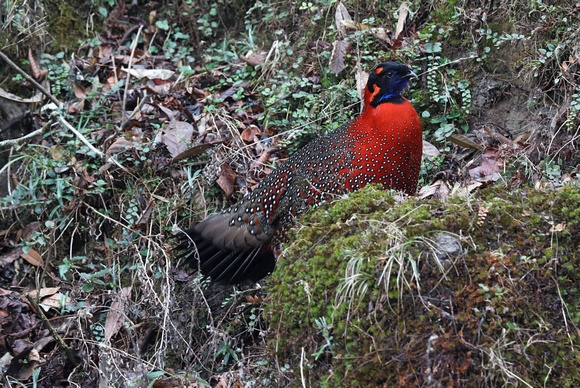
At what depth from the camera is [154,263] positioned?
4.35 metres

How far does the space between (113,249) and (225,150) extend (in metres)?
1.22

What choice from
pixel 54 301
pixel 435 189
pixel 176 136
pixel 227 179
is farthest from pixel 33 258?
pixel 435 189

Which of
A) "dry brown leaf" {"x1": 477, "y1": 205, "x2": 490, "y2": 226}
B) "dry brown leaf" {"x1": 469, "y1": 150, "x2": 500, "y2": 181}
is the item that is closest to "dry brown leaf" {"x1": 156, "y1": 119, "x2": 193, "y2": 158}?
"dry brown leaf" {"x1": 469, "y1": 150, "x2": 500, "y2": 181}

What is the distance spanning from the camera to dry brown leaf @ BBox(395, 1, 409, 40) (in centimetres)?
507

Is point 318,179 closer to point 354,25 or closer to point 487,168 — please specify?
point 487,168

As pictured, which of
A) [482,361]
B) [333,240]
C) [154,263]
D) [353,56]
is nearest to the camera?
[482,361]

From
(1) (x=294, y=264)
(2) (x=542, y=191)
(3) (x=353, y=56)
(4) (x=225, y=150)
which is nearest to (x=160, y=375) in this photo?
(1) (x=294, y=264)

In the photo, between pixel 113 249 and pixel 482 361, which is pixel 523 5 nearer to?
pixel 482 361

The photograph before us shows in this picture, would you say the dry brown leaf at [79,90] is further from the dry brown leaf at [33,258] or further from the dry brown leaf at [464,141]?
the dry brown leaf at [464,141]

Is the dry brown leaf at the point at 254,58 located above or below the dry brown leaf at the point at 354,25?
below

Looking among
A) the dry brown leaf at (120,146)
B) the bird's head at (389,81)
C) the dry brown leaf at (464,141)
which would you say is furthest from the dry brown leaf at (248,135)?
the dry brown leaf at (464,141)

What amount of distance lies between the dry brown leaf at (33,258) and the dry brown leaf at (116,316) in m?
0.86

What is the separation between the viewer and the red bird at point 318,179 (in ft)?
12.2

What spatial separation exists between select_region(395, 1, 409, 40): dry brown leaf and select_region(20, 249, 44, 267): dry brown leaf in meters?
3.54
